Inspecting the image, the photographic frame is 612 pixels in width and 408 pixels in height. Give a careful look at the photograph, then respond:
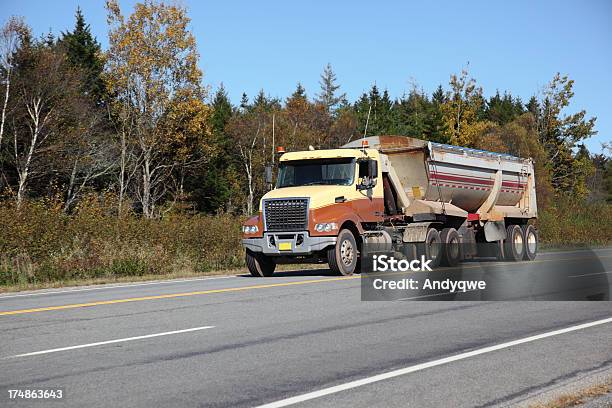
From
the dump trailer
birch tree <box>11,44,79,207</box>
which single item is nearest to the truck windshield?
the dump trailer

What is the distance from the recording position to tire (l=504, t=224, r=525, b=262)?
25.4 metres

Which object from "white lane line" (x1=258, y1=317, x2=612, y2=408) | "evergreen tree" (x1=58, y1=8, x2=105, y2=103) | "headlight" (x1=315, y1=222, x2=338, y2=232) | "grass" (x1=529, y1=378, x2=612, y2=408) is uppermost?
"evergreen tree" (x1=58, y1=8, x2=105, y2=103)

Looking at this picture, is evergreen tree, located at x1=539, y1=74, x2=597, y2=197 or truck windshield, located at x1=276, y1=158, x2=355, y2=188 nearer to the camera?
truck windshield, located at x1=276, y1=158, x2=355, y2=188

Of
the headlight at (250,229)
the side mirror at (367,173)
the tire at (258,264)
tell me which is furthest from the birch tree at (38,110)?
the side mirror at (367,173)

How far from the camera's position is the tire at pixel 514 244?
2539 centimetres

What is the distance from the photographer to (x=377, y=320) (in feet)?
35.5

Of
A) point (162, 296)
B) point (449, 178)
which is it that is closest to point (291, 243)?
point (162, 296)

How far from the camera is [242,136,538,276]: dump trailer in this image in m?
18.8

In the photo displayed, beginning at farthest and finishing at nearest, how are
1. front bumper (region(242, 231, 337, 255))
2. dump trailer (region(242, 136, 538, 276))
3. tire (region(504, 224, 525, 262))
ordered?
tire (region(504, 224, 525, 262)) < dump trailer (region(242, 136, 538, 276)) < front bumper (region(242, 231, 337, 255))

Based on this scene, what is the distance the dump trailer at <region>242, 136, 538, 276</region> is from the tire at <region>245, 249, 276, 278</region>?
0.08 ft

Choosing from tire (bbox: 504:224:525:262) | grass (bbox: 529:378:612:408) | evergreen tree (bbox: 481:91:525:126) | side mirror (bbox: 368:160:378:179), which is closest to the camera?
grass (bbox: 529:378:612:408)

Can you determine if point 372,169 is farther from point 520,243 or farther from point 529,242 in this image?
point 529,242

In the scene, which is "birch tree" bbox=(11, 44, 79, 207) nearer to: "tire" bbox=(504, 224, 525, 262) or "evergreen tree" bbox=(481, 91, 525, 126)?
"tire" bbox=(504, 224, 525, 262)

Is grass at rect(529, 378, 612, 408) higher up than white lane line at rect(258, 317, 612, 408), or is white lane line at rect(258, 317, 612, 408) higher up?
white lane line at rect(258, 317, 612, 408)
